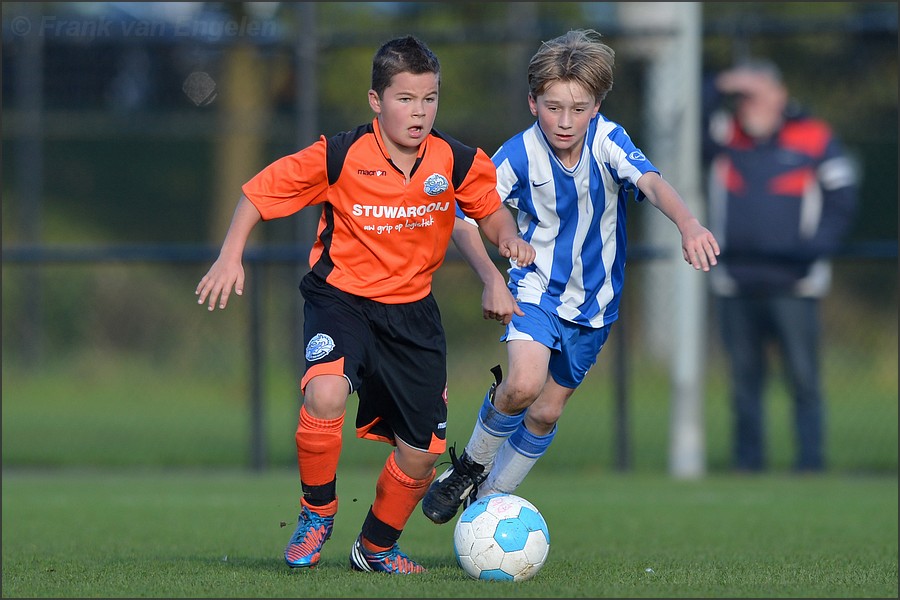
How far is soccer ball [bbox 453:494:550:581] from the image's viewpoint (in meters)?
4.60

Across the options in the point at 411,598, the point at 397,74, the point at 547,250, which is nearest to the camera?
the point at 411,598

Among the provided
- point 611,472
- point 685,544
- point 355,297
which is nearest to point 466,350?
point 611,472

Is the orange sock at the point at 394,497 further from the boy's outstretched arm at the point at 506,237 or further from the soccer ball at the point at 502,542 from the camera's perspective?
the boy's outstretched arm at the point at 506,237

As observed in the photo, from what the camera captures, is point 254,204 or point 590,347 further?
point 590,347

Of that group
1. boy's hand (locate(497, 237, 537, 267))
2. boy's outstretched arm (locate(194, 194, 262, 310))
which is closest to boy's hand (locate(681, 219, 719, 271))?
boy's hand (locate(497, 237, 537, 267))

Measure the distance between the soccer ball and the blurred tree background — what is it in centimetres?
432

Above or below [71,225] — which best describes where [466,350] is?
below

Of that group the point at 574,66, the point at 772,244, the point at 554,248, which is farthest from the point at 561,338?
the point at 772,244

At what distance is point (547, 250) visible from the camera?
535 centimetres

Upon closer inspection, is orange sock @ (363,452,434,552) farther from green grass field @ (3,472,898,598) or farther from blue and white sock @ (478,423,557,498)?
blue and white sock @ (478,423,557,498)

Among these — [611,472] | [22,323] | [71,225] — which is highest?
[71,225]

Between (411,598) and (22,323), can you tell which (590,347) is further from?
(22,323)

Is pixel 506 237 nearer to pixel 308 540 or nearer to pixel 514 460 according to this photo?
pixel 514 460

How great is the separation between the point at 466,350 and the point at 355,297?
755cm
